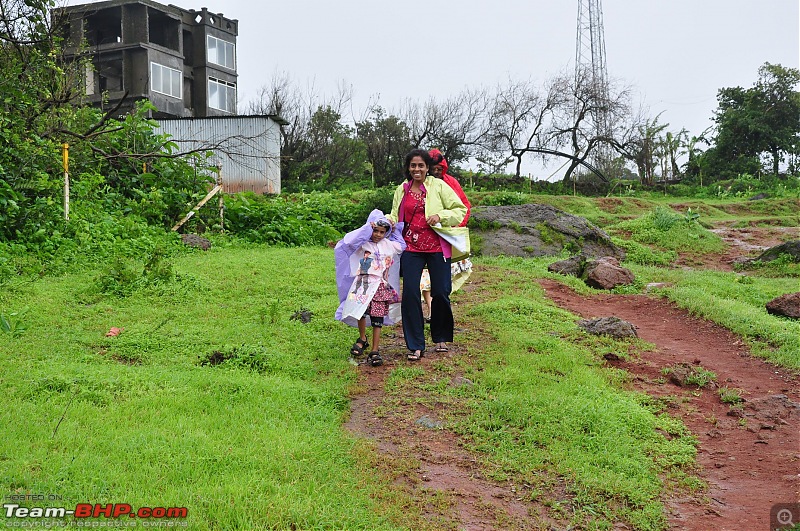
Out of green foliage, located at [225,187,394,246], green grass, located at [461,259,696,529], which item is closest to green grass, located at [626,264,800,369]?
green grass, located at [461,259,696,529]

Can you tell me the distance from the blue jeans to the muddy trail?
27 cm

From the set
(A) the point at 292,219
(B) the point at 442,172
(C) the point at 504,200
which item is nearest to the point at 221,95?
(C) the point at 504,200

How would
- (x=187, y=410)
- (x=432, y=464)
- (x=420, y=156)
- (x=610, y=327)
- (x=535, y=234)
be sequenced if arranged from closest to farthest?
1. (x=432, y=464)
2. (x=187, y=410)
3. (x=420, y=156)
4. (x=610, y=327)
5. (x=535, y=234)

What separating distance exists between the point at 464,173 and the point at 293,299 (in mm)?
20937

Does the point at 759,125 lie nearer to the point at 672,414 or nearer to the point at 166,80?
the point at 166,80

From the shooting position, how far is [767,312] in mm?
9031

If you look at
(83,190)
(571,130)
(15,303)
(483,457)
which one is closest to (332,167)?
(571,130)

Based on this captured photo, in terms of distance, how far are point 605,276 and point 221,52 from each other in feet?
80.7

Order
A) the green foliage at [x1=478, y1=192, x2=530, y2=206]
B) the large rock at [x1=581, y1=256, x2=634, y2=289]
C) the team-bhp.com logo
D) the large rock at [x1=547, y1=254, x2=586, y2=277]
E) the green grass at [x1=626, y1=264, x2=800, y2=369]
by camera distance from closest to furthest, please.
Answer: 1. the team-bhp.com logo
2. the green grass at [x1=626, y1=264, x2=800, y2=369]
3. the large rock at [x1=581, y1=256, x2=634, y2=289]
4. the large rock at [x1=547, y1=254, x2=586, y2=277]
5. the green foliage at [x1=478, y1=192, x2=530, y2=206]

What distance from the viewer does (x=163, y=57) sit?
93.6 feet

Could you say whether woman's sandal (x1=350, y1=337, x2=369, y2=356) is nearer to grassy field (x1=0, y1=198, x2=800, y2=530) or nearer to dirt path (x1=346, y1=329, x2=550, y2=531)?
grassy field (x1=0, y1=198, x2=800, y2=530)

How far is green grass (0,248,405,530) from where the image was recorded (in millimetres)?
3811

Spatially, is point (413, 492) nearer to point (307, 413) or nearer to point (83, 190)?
point (307, 413)

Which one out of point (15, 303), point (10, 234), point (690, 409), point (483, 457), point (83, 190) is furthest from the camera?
point (83, 190)
